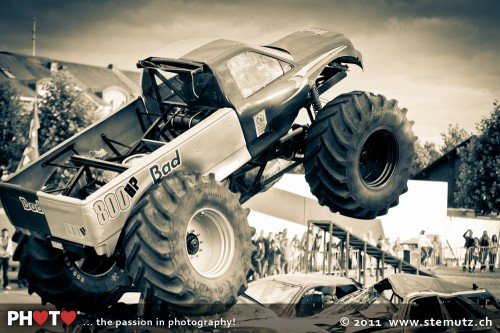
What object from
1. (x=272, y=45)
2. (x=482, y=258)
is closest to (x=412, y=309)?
(x=272, y=45)

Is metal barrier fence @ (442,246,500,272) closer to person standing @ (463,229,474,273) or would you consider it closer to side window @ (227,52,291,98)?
person standing @ (463,229,474,273)

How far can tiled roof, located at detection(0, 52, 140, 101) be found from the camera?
6975 cm

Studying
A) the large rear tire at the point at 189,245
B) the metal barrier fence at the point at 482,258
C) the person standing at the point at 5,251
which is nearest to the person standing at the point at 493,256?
the metal barrier fence at the point at 482,258

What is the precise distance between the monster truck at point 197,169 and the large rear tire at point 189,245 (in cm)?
1

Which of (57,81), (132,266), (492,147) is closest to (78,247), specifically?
(132,266)

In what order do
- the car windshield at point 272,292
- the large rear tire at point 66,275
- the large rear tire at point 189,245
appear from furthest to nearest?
1. the car windshield at point 272,292
2. the large rear tire at point 66,275
3. the large rear tire at point 189,245

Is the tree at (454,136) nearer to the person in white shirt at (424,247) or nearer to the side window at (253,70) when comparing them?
the person in white shirt at (424,247)

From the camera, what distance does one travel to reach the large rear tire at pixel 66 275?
798 cm

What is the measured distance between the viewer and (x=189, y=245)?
7.29m

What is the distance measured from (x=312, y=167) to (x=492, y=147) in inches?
1115

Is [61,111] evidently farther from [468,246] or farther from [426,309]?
[426,309]

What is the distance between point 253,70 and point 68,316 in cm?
328

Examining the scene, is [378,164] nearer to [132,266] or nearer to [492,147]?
[132,266]

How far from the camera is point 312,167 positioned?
8.77 meters
